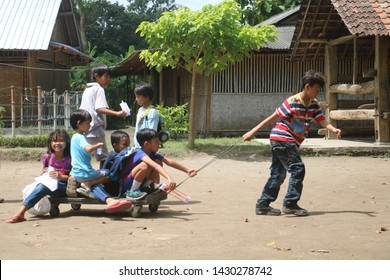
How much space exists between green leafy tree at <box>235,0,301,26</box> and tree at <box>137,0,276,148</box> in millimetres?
14898

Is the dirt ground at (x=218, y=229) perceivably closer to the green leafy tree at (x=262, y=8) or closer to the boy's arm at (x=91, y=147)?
the boy's arm at (x=91, y=147)

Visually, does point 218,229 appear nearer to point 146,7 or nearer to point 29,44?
point 29,44

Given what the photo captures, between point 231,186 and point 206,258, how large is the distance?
4916 millimetres

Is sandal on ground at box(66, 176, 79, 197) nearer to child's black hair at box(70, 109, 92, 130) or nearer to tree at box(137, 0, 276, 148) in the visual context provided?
child's black hair at box(70, 109, 92, 130)

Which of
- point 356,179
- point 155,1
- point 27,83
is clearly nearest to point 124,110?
point 356,179

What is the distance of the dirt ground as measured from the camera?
4734mm

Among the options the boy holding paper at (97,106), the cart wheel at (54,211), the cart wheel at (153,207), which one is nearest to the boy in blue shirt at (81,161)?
the cart wheel at (54,211)

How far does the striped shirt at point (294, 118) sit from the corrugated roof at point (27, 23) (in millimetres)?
14234

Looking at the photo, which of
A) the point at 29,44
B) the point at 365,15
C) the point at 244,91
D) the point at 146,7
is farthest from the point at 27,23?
the point at 146,7

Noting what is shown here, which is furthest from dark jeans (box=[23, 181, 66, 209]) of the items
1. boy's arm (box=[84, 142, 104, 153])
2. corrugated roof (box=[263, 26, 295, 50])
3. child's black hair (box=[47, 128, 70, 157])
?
corrugated roof (box=[263, 26, 295, 50])

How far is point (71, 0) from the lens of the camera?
2523 cm

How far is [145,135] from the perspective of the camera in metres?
6.79

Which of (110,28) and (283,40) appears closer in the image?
(283,40)

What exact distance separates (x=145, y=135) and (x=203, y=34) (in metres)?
6.90
